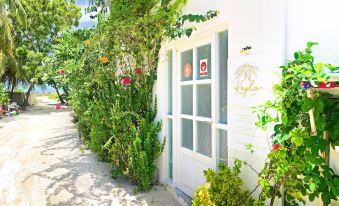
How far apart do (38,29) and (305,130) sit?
27.5m

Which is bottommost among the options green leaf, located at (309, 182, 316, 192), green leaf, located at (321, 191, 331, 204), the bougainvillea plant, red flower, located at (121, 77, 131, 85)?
green leaf, located at (321, 191, 331, 204)

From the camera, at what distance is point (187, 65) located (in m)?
5.02

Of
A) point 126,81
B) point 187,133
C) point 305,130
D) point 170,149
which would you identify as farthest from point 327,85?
point 126,81

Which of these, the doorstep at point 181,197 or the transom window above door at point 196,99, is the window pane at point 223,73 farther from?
the doorstep at point 181,197

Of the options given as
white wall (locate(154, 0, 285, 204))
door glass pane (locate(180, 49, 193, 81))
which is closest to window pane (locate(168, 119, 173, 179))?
door glass pane (locate(180, 49, 193, 81))

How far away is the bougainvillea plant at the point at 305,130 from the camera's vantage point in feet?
7.12

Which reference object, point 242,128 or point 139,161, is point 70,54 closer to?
point 139,161

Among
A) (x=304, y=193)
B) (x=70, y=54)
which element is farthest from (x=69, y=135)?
(x=304, y=193)

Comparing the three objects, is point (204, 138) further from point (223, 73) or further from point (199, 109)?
point (223, 73)

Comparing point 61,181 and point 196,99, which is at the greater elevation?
point 196,99

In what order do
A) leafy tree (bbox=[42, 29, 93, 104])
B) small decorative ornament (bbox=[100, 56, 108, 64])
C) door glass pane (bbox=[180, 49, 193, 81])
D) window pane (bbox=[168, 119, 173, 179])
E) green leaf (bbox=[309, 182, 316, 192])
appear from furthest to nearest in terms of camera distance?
leafy tree (bbox=[42, 29, 93, 104])
small decorative ornament (bbox=[100, 56, 108, 64])
window pane (bbox=[168, 119, 173, 179])
door glass pane (bbox=[180, 49, 193, 81])
green leaf (bbox=[309, 182, 316, 192])

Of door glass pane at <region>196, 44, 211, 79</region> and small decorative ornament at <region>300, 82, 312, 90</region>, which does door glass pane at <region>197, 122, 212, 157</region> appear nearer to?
door glass pane at <region>196, 44, 211, 79</region>

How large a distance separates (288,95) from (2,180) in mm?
5907

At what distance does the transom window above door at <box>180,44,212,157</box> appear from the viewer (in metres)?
4.44
